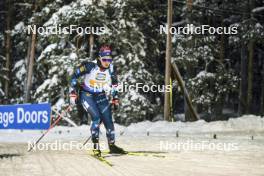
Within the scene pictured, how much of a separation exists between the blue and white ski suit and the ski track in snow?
2.54 feet

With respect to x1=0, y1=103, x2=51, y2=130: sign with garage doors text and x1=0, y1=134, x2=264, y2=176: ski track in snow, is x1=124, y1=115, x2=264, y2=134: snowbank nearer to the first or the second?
x1=0, y1=134, x2=264, y2=176: ski track in snow

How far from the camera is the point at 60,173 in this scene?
6.98 meters

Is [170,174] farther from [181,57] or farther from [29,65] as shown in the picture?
[29,65]

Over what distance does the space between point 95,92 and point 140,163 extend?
2.26 metres

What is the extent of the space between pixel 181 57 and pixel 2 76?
598 inches

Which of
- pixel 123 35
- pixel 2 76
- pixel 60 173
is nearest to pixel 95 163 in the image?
pixel 60 173

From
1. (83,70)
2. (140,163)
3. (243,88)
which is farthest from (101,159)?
(243,88)

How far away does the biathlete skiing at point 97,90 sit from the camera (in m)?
9.48

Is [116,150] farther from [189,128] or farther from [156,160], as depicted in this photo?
[189,128]

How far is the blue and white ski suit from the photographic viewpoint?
9.55m
